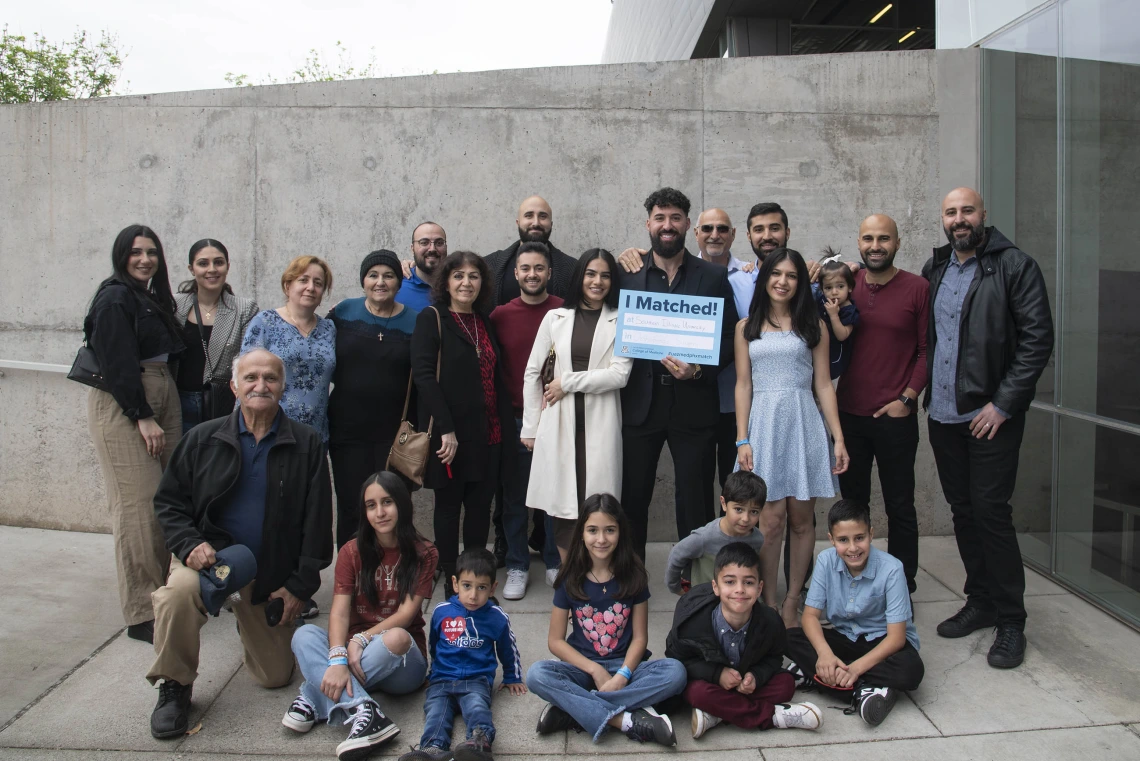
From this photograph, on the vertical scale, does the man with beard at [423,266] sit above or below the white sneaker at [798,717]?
above

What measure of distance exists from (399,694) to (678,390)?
2.06 m

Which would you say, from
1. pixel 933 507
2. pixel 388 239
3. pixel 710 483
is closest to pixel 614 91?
pixel 388 239

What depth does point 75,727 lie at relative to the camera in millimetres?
3533

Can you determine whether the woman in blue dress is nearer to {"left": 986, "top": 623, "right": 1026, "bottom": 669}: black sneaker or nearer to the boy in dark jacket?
the boy in dark jacket

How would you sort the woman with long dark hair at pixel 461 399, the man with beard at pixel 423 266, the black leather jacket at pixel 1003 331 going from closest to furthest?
the black leather jacket at pixel 1003 331
the woman with long dark hair at pixel 461 399
the man with beard at pixel 423 266

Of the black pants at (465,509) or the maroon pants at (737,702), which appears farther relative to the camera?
the black pants at (465,509)

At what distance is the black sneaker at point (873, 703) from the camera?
354 cm

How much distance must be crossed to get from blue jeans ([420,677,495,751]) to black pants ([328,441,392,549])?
58.5 inches

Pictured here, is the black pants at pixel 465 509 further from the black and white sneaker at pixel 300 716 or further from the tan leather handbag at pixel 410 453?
the black and white sneaker at pixel 300 716

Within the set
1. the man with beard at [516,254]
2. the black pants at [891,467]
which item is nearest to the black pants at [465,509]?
the man with beard at [516,254]

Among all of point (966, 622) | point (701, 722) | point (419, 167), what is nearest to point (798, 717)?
point (701, 722)

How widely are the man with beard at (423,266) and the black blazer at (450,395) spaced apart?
49 centimetres

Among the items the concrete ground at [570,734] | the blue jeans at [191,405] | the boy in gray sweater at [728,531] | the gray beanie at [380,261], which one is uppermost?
the gray beanie at [380,261]

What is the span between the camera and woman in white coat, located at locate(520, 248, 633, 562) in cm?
466
